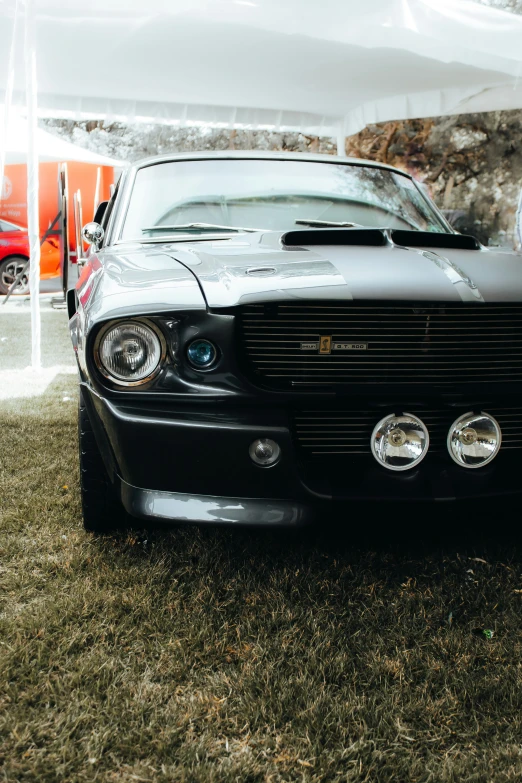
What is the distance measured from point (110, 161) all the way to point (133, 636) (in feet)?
39.0

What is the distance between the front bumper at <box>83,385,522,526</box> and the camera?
1785mm

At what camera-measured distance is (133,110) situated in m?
10.1

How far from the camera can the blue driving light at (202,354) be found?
70.5 inches

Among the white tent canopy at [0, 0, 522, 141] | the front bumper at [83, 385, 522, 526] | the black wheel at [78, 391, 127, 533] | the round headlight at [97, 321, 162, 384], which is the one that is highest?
the white tent canopy at [0, 0, 522, 141]

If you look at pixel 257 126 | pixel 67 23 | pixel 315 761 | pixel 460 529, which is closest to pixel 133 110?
pixel 257 126

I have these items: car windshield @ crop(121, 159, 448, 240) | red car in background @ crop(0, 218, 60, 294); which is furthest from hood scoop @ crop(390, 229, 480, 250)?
red car in background @ crop(0, 218, 60, 294)

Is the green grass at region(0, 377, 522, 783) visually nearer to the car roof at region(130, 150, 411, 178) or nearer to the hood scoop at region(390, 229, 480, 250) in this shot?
the hood scoop at region(390, 229, 480, 250)

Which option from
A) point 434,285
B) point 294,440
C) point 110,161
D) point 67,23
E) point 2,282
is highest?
point 67,23

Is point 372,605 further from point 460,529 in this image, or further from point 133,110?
point 133,110

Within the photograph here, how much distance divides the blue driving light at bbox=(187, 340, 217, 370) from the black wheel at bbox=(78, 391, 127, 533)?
0.61 meters

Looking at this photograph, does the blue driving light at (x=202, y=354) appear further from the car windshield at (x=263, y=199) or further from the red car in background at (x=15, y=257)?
the red car in background at (x=15, y=257)

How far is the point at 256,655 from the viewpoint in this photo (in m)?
1.72

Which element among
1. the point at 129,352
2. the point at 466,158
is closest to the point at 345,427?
the point at 129,352

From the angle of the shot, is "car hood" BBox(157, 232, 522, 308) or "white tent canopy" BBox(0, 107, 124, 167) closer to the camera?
"car hood" BBox(157, 232, 522, 308)
